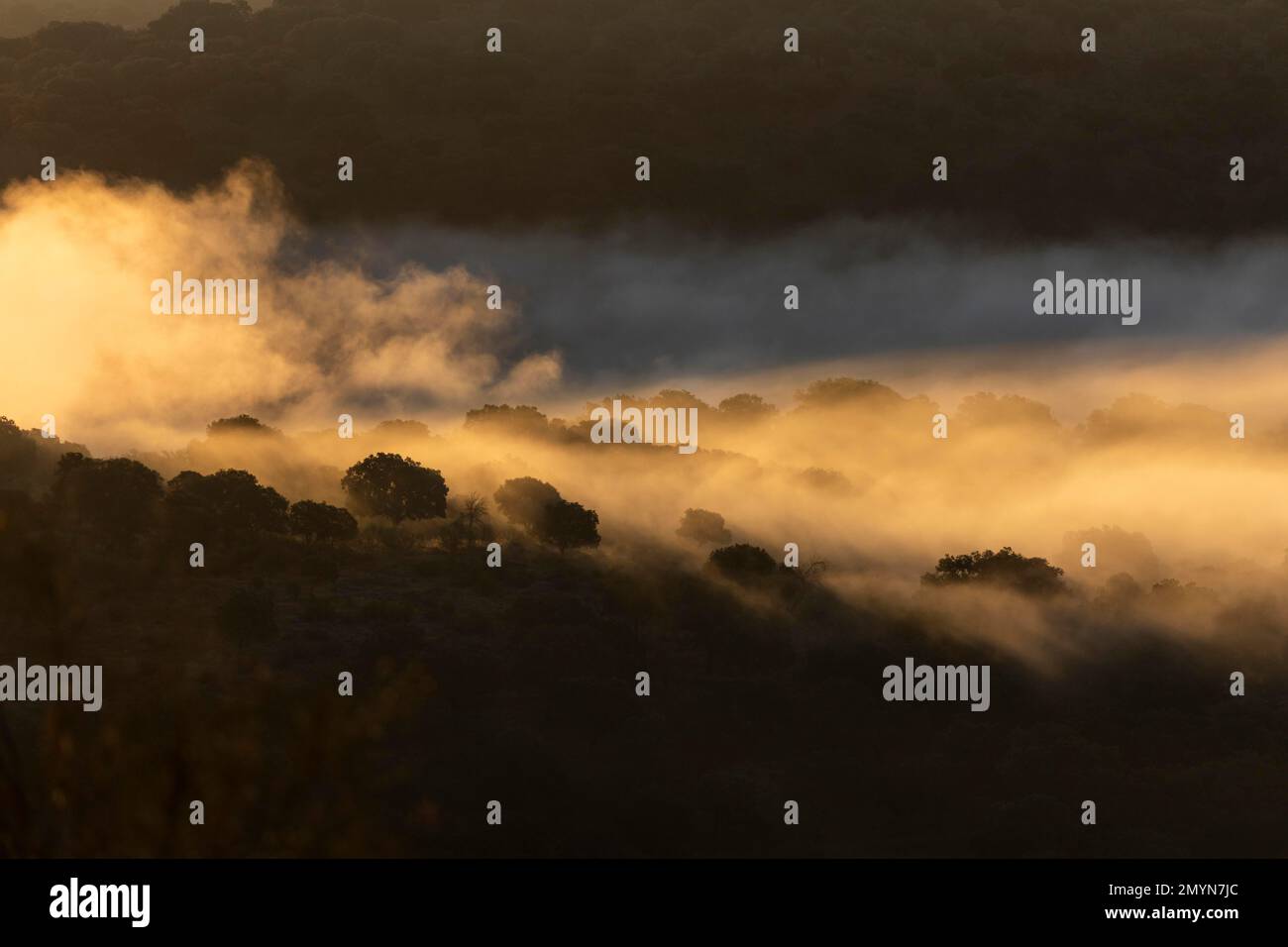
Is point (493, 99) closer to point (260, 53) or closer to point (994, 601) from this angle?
point (260, 53)

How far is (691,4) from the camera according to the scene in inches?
5709

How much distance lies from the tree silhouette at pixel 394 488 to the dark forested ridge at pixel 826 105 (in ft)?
145

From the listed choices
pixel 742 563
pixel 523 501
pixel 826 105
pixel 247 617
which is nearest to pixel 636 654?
pixel 742 563

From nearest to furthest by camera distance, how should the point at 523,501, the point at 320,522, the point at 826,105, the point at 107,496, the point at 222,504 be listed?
the point at 107,496
the point at 222,504
the point at 320,522
the point at 523,501
the point at 826,105

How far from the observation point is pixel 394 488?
9188cm

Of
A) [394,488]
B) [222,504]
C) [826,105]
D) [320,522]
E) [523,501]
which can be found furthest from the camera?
[826,105]

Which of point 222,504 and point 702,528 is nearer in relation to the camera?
point 222,504

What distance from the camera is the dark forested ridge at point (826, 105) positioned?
445ft

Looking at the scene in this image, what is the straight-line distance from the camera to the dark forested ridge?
136 m

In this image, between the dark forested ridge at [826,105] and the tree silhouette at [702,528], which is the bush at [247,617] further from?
the dark forested ridge at [826,105]

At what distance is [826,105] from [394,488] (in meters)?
72.3

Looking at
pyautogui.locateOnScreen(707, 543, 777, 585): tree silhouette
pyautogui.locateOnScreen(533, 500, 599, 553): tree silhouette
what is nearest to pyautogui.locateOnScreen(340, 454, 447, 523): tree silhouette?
pyautogui.locateOnScreen(533, 500, 599, 553): tree silhouette

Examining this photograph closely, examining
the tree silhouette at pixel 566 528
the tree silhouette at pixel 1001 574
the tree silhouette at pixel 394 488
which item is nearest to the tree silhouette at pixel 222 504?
the tree silhouette at pixel 394 488

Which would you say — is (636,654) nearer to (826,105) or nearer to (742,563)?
(742,563)
